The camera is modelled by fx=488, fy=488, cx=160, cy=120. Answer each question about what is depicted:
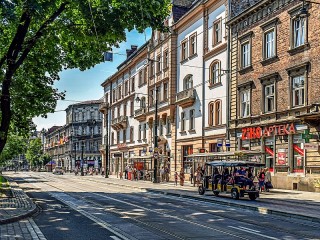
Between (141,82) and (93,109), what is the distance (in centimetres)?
5417

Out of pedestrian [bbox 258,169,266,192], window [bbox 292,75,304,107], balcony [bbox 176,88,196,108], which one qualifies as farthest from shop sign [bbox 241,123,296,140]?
balcony [bbox 176,88,196,108]

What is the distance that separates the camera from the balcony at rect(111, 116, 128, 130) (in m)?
68.1

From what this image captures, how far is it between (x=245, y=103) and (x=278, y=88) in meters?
4.44

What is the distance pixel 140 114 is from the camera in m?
59.5

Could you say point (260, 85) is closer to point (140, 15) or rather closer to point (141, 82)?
point (140, 15)

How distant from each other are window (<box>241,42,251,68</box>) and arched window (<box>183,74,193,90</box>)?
9668 millimetres

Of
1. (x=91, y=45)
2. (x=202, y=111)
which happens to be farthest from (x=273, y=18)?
(x=91, y=45)

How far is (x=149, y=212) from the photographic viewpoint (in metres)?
18.1

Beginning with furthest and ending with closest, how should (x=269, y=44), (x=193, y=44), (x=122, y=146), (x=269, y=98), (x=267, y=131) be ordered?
(x=122, y=146) → (x=193, y=44) → (x=269, y=44) → (x=269, y=98) → (x=267, y=131)

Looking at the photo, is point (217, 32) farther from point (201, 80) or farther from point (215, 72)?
point (201, 80)

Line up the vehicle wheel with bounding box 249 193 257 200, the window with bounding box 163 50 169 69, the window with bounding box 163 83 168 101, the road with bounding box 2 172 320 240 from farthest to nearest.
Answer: the window with bounding box 163 83 168 101 → the window with bounding box 163 50 169 69 → the vehicle wheel with bounding box 249 193 257 200 → the road with bounding box 2 172 320 240

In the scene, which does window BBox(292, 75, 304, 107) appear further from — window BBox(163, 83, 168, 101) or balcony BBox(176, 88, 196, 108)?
window BBox(163, 83, 168, 101)

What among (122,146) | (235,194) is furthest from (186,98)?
(122,146)

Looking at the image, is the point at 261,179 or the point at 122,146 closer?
the point at 261,179
